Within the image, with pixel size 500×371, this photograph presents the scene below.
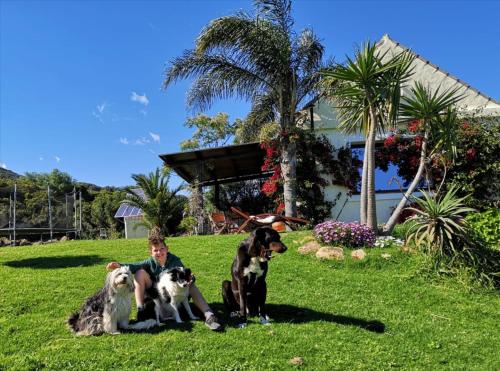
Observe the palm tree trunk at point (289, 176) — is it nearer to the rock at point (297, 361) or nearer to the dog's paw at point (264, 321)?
the dog's paw at point (264, 321)

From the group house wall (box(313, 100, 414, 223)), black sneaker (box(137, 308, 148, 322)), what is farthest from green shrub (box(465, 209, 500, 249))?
black sneaker (box(137, 308, 148, 322))

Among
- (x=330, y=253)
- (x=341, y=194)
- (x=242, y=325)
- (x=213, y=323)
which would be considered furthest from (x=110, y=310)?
(x=341, y=194)

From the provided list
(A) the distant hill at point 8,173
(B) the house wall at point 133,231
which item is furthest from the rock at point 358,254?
(A) the distant hill at point 8,173

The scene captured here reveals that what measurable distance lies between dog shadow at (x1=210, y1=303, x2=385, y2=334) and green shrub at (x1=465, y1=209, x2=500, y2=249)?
4.14 meters

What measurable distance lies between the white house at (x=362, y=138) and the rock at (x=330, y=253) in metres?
6.29

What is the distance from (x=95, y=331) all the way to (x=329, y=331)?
9.20ft

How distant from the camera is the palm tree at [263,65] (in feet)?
43.3

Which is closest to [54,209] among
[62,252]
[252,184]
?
[62,252]

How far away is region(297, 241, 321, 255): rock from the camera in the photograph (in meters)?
9.48

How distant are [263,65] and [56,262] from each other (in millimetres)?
8558

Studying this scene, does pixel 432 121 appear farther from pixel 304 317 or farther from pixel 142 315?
pixel 142 315

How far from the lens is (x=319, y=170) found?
15.6m

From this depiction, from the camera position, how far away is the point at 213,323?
505cm

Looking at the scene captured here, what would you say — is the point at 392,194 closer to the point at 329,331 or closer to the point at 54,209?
the point at 329,331
